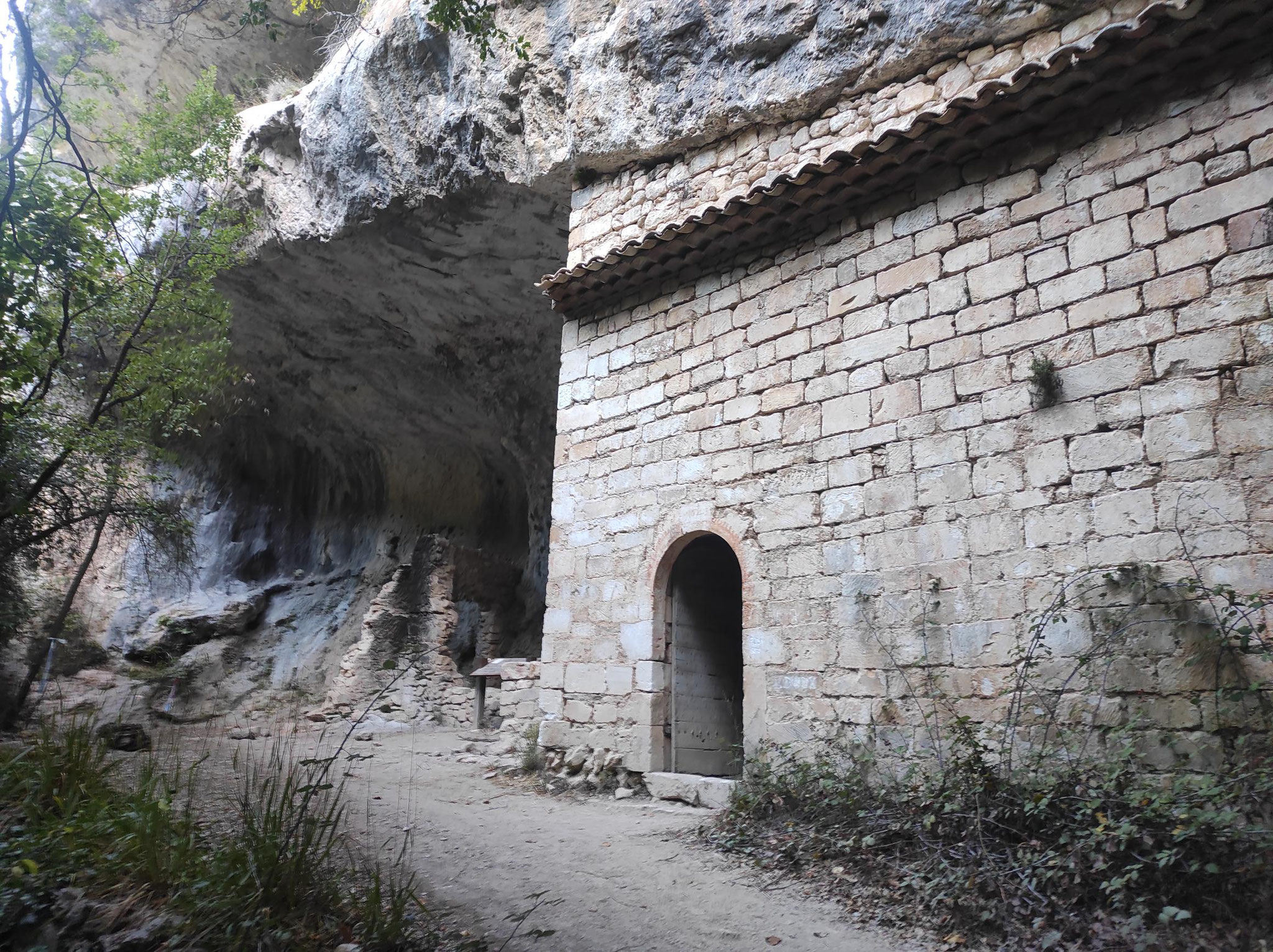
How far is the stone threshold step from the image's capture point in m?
5.69

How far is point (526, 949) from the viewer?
10.3ft

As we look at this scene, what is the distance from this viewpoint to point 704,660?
6.87 meters

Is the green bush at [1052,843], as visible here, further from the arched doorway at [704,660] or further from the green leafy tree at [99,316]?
the green leafy tree at [99,316]

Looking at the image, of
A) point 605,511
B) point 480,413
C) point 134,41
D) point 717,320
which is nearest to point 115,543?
point 480,413

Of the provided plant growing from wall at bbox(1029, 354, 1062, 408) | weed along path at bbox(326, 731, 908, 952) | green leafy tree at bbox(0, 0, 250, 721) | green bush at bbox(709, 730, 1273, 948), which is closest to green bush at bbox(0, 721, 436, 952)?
weed along path at bbox(326, 731, 908, 952)

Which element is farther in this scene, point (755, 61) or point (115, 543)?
point (115, 543)

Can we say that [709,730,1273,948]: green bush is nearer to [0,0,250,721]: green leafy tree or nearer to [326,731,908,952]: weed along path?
[326,731,908,952]: weed along path

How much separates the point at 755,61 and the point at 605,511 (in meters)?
4.01

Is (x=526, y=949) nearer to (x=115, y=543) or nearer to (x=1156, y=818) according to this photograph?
(x=1156, y=818)

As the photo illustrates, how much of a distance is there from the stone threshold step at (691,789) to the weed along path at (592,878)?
0.47ft

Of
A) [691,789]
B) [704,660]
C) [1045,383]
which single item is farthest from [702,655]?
[1045,383]

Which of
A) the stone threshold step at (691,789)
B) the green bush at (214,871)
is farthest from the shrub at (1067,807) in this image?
the green bush at (214,871)

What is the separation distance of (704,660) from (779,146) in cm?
441

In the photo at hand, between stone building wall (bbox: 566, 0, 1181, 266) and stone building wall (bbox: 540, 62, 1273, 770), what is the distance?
74 cm
